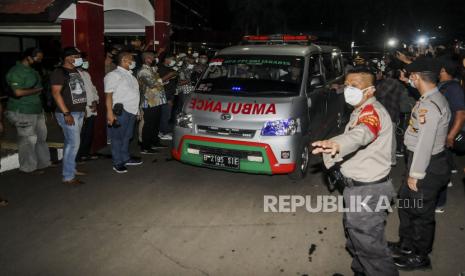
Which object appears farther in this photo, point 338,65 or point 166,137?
point 166,137

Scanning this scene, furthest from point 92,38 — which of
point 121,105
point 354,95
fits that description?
point 354,95

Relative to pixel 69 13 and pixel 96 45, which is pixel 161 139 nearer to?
pixel 96 45

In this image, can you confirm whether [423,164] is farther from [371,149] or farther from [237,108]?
[237,108]

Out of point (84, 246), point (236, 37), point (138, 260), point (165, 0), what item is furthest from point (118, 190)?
point (236, 37)

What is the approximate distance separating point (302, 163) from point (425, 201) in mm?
2485

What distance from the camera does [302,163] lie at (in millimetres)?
5902

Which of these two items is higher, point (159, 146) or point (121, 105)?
point (121, 105)

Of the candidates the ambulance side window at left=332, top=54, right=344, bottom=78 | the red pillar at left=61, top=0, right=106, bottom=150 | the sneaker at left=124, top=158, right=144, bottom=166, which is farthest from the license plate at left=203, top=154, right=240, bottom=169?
the ambulance side window at left=332, top=54, right=344, bottom=78

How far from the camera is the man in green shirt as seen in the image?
571 centimetres

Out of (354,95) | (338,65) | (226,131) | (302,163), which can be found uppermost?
(338,65)

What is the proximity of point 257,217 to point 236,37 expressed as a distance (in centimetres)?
1801

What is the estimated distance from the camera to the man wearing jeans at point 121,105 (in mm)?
6078

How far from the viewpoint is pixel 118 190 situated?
570 centimetres

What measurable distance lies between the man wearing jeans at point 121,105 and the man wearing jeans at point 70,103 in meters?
0.41
